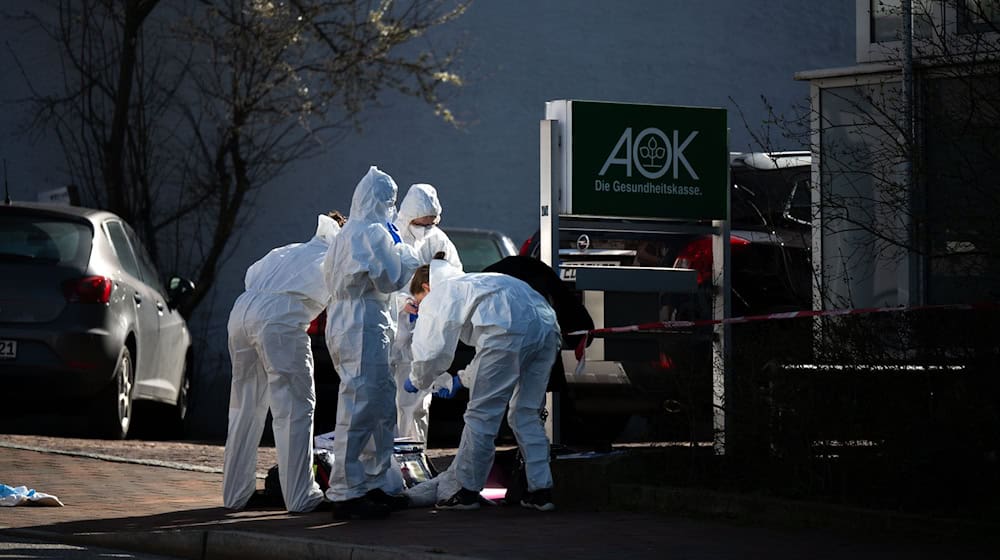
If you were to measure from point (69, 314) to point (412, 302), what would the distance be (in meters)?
3.04

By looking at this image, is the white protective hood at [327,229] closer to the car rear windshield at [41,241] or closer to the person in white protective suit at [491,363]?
the person in white protective suit at [491,363]

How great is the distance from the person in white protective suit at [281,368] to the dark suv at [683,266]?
A: 1916 mm

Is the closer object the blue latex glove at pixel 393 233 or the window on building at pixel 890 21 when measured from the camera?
the blue latex glove at pixel 393 233

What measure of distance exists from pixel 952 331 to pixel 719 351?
84.2 inches

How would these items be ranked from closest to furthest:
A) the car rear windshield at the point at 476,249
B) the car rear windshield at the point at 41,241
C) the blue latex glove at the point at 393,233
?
the blue latex glove at the point at 393,233 < the car rear windshield at the point at 41,241 < the car rear windshield at the point at 476,249

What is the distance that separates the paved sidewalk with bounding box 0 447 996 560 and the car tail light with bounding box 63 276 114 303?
9.12 ft

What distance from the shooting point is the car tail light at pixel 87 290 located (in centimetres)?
1267

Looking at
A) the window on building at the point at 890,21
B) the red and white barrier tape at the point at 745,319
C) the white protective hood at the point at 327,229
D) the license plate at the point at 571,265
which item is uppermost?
the window on building at the point at 890,21

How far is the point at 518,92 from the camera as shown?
21.4 metres

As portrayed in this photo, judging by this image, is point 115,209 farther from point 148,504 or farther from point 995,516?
point 995,516

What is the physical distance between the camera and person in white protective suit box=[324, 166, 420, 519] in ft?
28.8

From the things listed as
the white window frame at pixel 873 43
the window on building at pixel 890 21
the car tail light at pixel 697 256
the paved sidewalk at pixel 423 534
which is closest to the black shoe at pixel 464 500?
the paved sidewalk at pixel 423 534

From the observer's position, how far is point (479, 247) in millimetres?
15094

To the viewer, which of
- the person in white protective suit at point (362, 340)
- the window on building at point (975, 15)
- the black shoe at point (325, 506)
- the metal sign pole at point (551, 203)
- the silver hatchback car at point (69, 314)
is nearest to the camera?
the window on building at point (975, 15)
